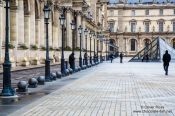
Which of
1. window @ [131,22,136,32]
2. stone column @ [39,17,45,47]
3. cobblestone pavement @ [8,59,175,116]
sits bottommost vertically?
cobblestone pavement @ [8,59,175,116]

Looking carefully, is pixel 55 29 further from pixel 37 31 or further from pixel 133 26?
pixel 133 26

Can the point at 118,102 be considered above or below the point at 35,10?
below

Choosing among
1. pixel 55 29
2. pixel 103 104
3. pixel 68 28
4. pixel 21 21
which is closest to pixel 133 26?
pixel 68 28

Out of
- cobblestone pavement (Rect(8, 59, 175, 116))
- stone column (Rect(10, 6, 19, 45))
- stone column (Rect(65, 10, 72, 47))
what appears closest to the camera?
cobblestone pavement (Rect(8, 59, 175, 116))

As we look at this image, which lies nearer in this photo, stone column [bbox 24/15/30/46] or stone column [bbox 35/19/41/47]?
stone column [bbox 24/15/30/46]

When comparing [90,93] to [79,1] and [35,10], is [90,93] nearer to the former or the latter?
[35,10]

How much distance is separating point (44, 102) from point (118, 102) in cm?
259

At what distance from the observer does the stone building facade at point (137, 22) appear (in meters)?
189

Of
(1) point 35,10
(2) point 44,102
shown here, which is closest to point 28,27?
(1) point 35,10

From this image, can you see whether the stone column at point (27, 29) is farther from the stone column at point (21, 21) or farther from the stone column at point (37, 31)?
the stone column at point (37, 31)

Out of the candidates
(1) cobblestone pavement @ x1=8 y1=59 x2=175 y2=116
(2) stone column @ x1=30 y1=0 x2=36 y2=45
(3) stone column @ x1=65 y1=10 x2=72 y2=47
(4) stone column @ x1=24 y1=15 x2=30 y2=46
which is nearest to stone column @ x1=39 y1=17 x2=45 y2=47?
(2) stone column @ x1=30 y1=0 x2=36 y2=45

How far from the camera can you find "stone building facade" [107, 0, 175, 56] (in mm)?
189000

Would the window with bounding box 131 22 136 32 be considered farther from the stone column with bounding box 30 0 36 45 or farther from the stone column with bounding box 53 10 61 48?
the stone column with bounding box 30 0 36 45

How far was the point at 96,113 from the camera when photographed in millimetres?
15672
